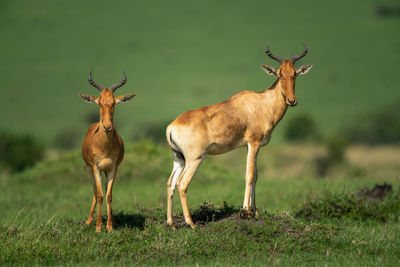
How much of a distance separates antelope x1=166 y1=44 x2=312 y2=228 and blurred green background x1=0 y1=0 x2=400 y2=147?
4395cm

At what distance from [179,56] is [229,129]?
73797 mm

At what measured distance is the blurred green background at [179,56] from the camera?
66.1 metres

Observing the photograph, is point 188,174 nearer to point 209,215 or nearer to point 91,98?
point 209,215

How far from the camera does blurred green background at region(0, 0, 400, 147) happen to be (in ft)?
217

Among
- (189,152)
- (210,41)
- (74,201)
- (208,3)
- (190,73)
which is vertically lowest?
(74,201)

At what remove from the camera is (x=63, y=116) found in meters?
67.5

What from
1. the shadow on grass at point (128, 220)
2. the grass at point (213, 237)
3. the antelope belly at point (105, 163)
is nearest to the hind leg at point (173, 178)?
the grass at point (213, 237)

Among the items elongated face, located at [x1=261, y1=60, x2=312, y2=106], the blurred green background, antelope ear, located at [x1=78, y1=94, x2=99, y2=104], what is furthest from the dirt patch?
the blurred green background

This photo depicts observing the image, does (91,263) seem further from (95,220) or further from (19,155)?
(19,155)

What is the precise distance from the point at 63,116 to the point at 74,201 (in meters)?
52.7

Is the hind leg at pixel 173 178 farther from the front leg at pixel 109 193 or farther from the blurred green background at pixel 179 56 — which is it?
the blurred green background at pixel 179 56

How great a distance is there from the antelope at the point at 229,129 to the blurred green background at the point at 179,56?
4395 centimetres

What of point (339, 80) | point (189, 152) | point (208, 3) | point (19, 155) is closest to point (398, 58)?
point (339, 80)

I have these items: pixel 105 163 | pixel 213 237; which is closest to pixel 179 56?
pixel 105 163
